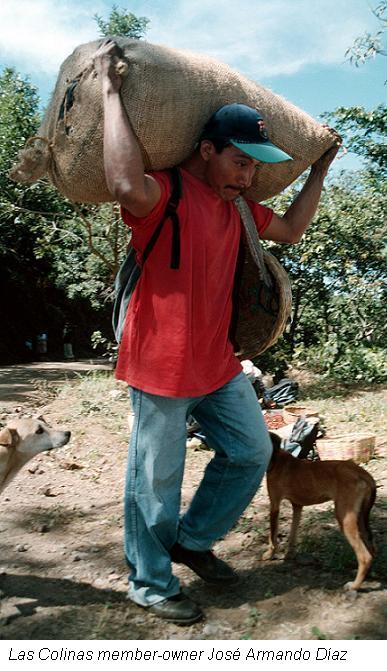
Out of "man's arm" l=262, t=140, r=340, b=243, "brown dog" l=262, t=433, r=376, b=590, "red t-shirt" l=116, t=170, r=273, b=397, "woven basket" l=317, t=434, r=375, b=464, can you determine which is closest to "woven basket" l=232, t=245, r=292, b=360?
"man's arm" l=262, t=140, r=340, b=243

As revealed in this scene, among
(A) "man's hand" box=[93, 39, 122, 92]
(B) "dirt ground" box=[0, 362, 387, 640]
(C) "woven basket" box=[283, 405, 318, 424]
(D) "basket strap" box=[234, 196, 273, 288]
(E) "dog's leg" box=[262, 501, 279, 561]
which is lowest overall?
(B) "dirt ground" box=[0, 362, 387, 640]

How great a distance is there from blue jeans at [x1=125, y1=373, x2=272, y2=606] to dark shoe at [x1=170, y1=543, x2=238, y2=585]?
42mm

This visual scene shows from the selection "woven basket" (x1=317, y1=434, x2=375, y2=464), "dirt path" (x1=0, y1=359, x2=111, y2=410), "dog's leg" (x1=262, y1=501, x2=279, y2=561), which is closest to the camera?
"dog's leg" (x1=262, y1=501, x2=279, y2=561)

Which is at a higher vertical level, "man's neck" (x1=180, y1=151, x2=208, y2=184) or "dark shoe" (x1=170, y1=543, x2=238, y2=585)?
"man's neck" (x1=180, y1=151, x2=208, y2=184)

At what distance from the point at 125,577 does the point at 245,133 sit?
7.80ft

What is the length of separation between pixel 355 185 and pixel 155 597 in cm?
1054

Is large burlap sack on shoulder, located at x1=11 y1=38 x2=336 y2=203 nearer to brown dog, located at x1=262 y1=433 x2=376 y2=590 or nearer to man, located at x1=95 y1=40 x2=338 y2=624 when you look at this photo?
man, located at x1=95 y1=40 x2=338 y2=624

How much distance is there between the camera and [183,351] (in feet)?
8.83

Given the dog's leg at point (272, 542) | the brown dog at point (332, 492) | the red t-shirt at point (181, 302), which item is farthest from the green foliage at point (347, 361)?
the red t-shirt at point (181, 302)

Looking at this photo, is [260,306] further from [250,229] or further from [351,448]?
Result: [351,448]

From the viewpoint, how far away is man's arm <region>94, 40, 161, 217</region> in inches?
95.7

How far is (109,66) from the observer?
8.39 ft
